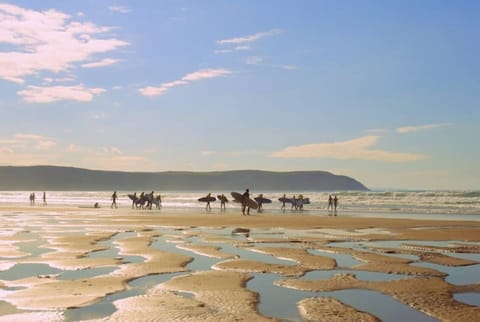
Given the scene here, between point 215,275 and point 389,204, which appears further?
point 389,204

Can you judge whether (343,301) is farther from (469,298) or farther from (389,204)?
(389,204)

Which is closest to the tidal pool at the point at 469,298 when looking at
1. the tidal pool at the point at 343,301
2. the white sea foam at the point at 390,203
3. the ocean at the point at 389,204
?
the tidal pool at the point at 343,301

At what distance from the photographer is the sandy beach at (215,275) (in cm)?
745

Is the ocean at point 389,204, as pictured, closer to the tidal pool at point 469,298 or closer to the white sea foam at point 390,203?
the white sea foam at point 390,203

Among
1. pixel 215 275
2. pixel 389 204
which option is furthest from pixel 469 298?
pixel 389 204

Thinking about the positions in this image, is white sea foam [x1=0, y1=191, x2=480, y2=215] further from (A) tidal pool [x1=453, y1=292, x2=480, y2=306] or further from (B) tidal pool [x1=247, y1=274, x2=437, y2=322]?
(B) tidal pool [x1=247, y1=274, x2=437, y2=322]

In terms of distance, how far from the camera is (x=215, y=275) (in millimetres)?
10445

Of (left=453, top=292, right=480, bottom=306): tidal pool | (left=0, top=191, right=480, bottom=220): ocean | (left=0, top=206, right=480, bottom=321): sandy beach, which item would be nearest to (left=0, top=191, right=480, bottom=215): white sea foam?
(left=0, top=191, right=480, bottom=220): ocean

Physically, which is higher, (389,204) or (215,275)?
(389,204)

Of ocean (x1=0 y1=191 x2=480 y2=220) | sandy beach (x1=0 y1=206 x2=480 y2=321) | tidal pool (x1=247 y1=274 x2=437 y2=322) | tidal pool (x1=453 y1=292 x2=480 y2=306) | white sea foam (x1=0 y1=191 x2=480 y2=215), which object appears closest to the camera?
tidal pool (x1=247 y1=274 x2=437 y2=322)

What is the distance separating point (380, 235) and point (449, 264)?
7.87m

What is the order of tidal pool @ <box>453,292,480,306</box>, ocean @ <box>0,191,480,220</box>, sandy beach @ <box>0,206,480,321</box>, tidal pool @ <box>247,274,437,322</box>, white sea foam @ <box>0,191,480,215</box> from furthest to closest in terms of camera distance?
white sea foam @ <box>0,191,480,215</box>, ocean @ <box>0,191,480,220</box>, tidal pool @ <box>453,292,480,306</box>, sandy beach @ <box>0,206,480,321</box>, tidal pool @ <box>247,274,437,322</box>

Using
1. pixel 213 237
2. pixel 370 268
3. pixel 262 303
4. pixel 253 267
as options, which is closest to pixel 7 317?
pixel 262 303

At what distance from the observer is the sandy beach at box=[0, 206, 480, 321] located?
745 centimetres
